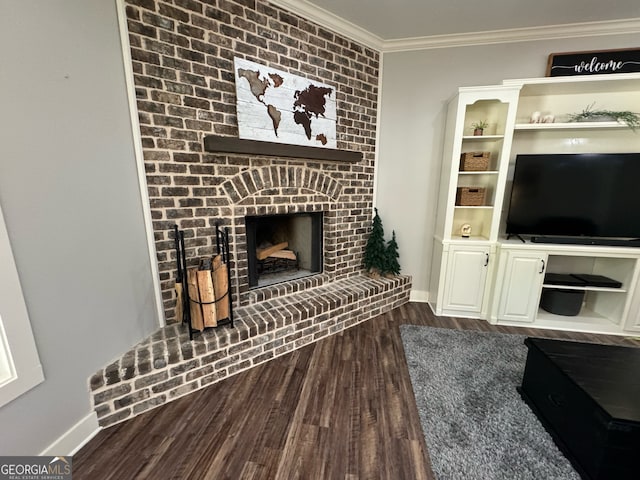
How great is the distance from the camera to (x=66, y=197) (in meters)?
1.19

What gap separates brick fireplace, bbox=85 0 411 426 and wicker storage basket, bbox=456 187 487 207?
115 centimetres

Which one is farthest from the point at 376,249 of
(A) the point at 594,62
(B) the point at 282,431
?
(A) the point at 594,62

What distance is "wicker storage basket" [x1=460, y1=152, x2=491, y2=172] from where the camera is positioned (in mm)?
2361

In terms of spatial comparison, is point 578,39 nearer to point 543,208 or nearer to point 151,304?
point 543,208

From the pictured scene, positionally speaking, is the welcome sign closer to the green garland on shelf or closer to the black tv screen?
the green garland on shelf

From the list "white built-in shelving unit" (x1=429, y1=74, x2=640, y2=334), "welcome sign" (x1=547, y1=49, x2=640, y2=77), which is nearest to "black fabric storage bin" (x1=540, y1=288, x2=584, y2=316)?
"white built-in shelving unit" (x1=429, y1=74, x2=640, y2=334)

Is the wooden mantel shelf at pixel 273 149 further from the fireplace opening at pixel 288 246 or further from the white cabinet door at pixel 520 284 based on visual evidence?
the white cabinet door at pixel 520 284

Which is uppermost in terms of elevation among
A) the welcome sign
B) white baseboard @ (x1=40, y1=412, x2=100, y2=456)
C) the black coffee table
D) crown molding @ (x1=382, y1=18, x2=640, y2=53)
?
crown molding @ (x1=382, y1=18, x2=640, y2=53)

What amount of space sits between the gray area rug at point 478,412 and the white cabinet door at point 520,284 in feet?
0.94

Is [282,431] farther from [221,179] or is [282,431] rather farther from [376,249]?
[376,249]

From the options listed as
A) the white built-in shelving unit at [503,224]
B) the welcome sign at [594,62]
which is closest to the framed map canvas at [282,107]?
the white built-in shelving unit at [503,224]

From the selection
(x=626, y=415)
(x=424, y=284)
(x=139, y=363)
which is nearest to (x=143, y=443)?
(x=139, y=363)

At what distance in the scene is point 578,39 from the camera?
2.25 metres

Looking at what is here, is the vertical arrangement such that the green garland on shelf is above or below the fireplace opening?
above
